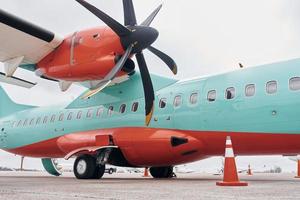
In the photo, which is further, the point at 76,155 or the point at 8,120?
the point at 8,120

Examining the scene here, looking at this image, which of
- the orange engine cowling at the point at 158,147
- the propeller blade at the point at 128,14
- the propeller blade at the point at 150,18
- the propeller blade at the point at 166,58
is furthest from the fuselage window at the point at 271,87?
the propeller blade at the point at 128,14

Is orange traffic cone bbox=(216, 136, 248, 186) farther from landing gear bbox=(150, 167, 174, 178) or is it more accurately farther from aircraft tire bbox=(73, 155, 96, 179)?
landing gear bbox=(150, 167, 174, 178)

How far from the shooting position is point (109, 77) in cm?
1012

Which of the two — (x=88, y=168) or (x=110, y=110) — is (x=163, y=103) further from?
(x=88, y=168)

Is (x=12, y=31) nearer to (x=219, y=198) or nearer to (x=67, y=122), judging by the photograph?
(x=67, y=122)

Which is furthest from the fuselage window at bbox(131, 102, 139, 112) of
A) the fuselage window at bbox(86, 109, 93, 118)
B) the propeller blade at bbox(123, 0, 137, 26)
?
the propeller blade at bbox(123, 0, 137, 26)

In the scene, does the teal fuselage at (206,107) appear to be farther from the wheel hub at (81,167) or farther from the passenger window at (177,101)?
the wheel hub at (81,167)

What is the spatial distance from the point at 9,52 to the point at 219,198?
8.78m

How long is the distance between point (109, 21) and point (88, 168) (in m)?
4.87

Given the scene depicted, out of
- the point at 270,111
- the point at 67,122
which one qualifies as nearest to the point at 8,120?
the point at 67,122

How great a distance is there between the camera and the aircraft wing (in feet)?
32.4

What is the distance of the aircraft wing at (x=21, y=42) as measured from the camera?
9.89 meters

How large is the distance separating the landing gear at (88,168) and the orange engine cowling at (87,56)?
2.86 m

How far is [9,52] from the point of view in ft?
37.4
